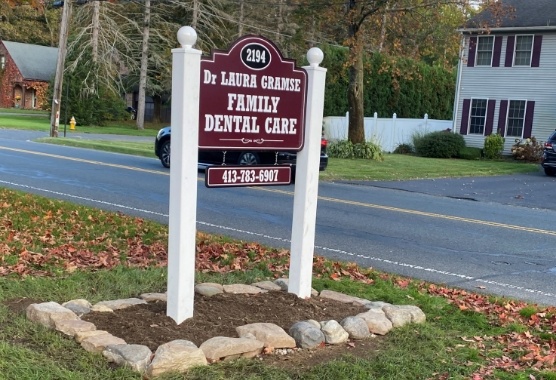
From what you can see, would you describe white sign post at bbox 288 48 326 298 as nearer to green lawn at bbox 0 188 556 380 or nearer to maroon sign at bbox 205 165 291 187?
maroon sign at bbox 205 165 291 187

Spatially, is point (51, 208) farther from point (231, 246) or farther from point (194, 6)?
point (194, 6)

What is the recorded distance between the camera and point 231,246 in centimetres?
820

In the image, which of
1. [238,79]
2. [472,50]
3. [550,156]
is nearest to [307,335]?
[238,79]

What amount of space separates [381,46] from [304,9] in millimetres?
3620

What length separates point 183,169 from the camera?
5.02 meters

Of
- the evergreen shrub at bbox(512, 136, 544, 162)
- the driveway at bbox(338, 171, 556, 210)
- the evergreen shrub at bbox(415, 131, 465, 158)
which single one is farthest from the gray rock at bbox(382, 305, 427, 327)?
the evergreen shrub at bbox(512, 136, 544, 162)

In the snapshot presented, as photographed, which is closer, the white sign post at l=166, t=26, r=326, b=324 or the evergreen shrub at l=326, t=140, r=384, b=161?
the white sign post at l=166, t=26, r=326, b=324

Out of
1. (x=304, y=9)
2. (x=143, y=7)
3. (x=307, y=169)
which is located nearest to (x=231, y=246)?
(x=307, y=169)

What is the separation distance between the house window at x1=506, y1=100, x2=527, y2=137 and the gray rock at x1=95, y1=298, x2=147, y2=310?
27956mm

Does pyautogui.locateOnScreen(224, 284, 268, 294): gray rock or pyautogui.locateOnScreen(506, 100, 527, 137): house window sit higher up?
pyautogui.locateOnScreen(506, 100, 527, 137): house window

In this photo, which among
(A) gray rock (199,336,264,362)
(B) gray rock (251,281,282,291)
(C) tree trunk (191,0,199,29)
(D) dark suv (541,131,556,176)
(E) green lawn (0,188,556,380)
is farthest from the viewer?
(C) tree trunk (191,0,199,29)

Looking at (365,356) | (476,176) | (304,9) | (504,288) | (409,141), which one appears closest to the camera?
(365,356)

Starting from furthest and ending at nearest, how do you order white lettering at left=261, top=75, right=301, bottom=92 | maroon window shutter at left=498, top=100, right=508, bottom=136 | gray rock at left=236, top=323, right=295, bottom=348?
maroon window shutter at left=498, top=100, right=508, bottom=136, white lettering at left=261, top=75, right=301, bottom=92, gray rock at left=236, top=323, right=295, bottom=348

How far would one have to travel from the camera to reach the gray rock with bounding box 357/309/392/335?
533cm
